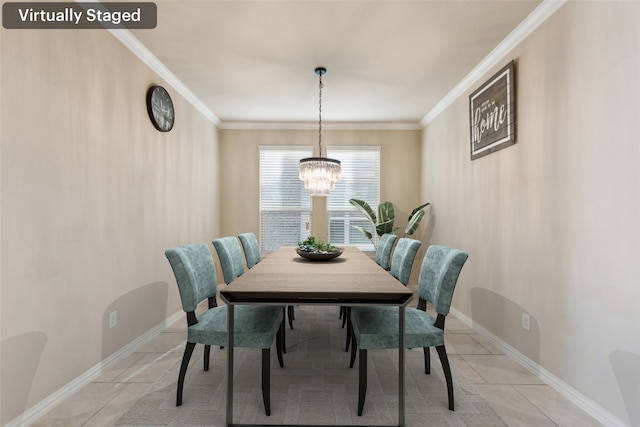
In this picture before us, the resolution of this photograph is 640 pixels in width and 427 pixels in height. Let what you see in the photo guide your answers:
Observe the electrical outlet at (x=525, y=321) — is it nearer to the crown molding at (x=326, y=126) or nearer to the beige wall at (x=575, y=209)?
the beige wall at (x=575, y=209)

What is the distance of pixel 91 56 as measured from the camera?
7.36ft

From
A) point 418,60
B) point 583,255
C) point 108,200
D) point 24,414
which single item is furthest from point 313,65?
point 24,414

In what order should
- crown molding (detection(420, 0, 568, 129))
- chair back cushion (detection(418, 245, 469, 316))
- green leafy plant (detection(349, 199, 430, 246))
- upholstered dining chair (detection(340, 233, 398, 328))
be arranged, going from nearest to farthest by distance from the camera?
chair back cushion (detection(418, 245, 469, 316))
crown molding (detection(420, 0, 568, 129))
upholstered dining chair (detection(340, 233, 398, 328))
green leafy plant (detection(349, 199, 430, 246))

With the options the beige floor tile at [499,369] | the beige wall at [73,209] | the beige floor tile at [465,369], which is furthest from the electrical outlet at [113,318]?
the beige floor tile at [499,369]

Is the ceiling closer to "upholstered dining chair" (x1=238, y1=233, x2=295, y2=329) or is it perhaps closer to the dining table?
"upholstered dining chair" (x1=238, y1=233, x2=295, y2=329)

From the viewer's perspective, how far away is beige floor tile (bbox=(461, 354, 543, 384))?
2242 mm

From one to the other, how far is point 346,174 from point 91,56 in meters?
3.61

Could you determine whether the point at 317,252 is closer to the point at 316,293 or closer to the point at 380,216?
the point at 316,293

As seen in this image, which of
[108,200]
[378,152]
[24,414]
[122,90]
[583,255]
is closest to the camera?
[24,414]

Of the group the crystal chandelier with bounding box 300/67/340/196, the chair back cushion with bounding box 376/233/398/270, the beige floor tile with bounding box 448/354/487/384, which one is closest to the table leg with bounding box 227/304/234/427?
the beige floor tile with bounding box 448/354/487/384

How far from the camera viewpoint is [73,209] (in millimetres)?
2074

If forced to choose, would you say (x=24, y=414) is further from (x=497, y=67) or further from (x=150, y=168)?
(x=497, y=67)

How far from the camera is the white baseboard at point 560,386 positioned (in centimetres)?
175

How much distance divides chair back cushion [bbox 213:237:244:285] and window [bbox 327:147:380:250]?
7.95 ft
